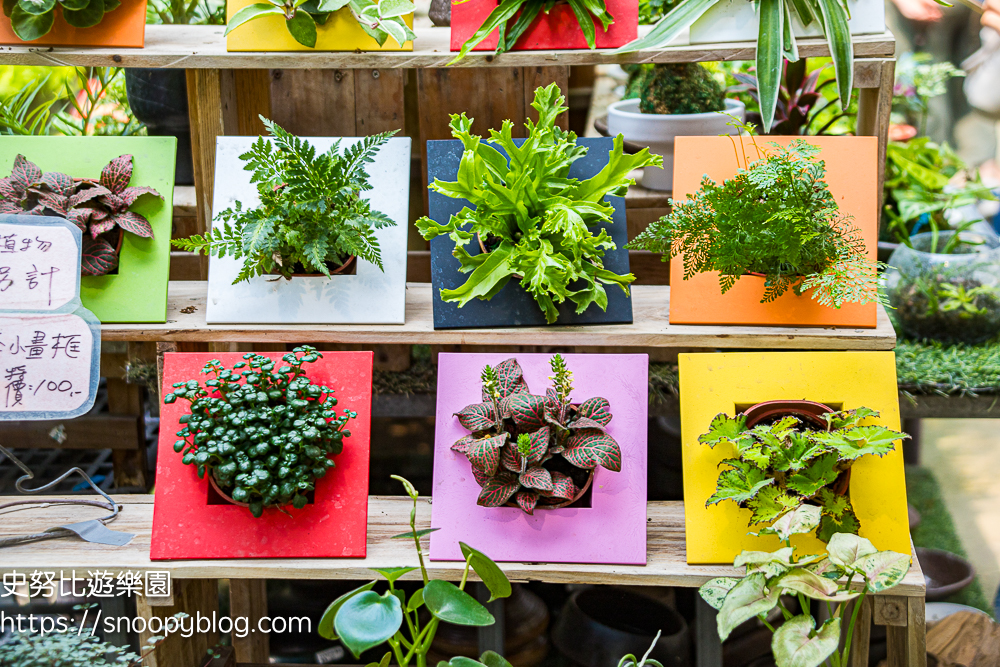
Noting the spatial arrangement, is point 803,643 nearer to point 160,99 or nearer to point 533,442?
point 533,442

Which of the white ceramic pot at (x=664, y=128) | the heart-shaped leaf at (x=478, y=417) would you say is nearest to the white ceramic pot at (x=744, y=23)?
the white ceramic pot at (x=664, y=128)

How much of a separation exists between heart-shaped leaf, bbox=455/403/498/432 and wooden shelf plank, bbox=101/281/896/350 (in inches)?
4.4

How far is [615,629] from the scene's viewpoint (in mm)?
1842

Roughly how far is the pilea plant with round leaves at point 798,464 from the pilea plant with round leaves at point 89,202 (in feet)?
3.56

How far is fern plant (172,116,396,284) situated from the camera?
132cm

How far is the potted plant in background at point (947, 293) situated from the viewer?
180cm

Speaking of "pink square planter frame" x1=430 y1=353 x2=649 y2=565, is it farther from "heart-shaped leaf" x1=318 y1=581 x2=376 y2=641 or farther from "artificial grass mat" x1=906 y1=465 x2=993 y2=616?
"artificial grass mat" x1=906 y1=465 x2=993 y2=616

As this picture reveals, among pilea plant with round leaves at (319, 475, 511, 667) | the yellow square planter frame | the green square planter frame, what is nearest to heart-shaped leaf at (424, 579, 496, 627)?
pilea plant with round leaves at (319, 475, 511, 667)

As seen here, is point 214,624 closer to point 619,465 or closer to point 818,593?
point 619,465

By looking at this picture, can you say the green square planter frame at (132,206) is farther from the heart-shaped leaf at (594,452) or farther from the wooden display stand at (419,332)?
the heart-shaped leaf at (594,452)

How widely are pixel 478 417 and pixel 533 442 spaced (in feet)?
0.36

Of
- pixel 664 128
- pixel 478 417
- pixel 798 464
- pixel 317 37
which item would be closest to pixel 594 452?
pixel 478 417

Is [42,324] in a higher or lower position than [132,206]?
lower

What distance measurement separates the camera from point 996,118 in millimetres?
2703
